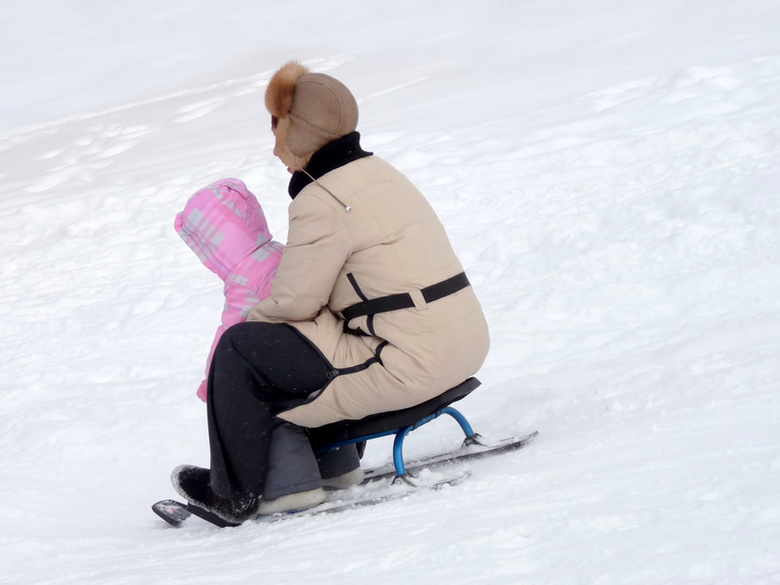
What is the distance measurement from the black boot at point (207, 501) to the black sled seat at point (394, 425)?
0.30 metres

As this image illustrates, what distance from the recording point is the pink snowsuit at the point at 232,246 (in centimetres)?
286

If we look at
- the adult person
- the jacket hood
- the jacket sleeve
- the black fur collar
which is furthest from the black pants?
the black fur collar

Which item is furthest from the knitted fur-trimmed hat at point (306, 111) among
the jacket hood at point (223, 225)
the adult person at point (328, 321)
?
the jacket hood at point (223, 225)

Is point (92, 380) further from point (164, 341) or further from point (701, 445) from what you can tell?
point (701, 445)

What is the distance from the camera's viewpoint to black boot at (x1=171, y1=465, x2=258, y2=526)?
2.80 metres

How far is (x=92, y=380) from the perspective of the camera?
464 centimetres

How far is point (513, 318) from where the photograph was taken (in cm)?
433

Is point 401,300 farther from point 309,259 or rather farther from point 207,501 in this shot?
point 207,501

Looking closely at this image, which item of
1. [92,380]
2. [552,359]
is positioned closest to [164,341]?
[92,380]

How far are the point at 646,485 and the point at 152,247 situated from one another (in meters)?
4.94

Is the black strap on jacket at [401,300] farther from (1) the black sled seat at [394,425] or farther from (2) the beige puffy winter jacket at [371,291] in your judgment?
(1) the black sled seat at [394,425]

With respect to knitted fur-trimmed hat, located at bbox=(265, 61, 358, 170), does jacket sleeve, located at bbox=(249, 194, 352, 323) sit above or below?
below

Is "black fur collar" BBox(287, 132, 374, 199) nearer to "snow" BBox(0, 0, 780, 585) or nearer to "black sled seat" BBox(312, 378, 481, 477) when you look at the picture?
"black sled seat" BBox(312, 378, 481, 477)

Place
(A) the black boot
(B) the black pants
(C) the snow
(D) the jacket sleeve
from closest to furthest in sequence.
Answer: (C) the snow, (D) the jacket sleeve, (B) the black pants, (A) the black boot
